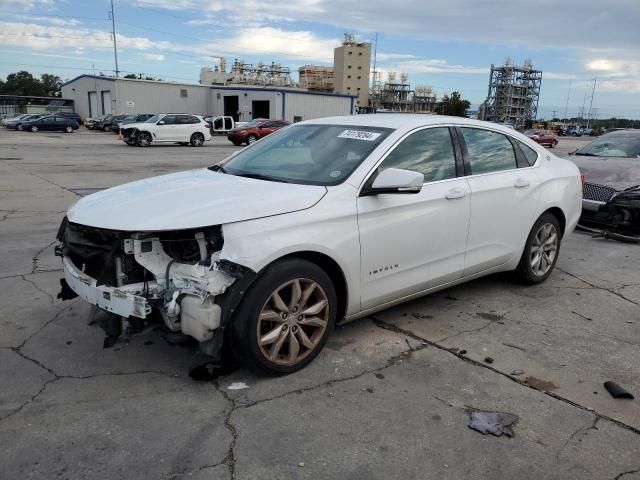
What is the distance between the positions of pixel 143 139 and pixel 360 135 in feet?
83.7

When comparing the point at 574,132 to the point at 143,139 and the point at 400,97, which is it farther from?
the point at 143,139

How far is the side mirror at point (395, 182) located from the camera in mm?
3539

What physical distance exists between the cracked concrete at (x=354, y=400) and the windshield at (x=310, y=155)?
1280 mm

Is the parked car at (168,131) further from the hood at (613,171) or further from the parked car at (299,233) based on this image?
the parked car at (299,233)

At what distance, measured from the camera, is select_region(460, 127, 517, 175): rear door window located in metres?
4.58

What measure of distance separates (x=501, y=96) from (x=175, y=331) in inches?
5487

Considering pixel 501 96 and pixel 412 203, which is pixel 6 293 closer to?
pixel 412 203

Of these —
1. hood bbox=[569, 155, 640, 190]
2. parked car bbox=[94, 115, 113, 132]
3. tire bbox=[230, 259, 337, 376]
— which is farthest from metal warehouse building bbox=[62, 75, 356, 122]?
tire bbox=[230, 259, 337, 376]

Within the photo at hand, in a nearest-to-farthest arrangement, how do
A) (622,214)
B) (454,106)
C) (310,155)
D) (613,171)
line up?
(310,155), (622,214), (613,171), (454,106)

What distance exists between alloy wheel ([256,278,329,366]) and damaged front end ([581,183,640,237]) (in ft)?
19.9

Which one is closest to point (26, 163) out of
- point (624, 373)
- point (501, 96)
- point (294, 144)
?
point (294, 144)

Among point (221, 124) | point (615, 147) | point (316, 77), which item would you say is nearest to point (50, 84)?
point (316, 77)

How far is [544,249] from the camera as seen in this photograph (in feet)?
17.7

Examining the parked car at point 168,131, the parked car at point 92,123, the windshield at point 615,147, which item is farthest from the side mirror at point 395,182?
the parked car at point 92,123
